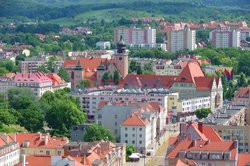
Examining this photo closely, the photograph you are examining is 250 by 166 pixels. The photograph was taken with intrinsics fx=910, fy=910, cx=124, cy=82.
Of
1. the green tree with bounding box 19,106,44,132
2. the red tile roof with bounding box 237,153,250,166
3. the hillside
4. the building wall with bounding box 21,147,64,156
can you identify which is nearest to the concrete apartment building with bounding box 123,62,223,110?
the green tree with bounding box 19,106,44,132

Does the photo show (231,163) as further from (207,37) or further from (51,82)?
(207,37)

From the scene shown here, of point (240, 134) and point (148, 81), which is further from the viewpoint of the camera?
point (148, 81)

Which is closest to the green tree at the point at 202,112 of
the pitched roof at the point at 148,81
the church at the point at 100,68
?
the pitched roof at the point at 148,81

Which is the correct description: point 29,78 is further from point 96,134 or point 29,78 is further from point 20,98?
point 96,134

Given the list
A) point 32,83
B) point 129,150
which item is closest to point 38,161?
point 129,150

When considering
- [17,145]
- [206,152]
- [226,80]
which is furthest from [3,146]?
[226,80]

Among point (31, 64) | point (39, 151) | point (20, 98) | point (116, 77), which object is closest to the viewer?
point (39, 151)

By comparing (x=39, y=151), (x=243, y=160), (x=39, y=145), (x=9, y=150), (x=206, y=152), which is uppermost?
(x=206, y=152)
